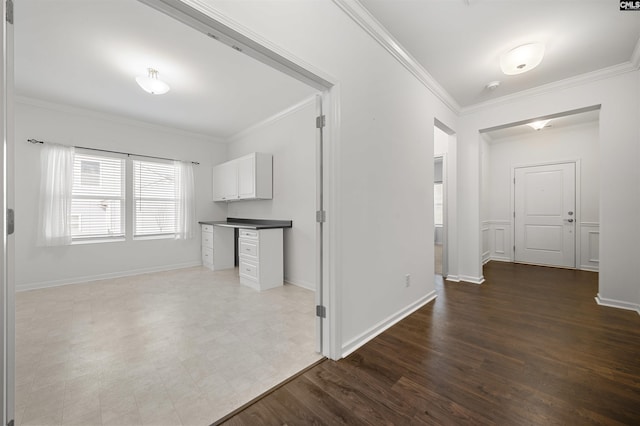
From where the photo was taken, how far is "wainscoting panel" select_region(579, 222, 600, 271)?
461 centimetres

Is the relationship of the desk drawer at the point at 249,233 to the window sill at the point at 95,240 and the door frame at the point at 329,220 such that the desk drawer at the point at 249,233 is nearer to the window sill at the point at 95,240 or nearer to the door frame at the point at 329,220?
the door frame at the point at 329,220

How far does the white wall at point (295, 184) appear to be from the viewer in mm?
3807

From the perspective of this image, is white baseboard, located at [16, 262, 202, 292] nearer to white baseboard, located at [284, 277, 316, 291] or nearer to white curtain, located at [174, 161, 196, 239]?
white curtain, located at [174, 161, 196, 239]

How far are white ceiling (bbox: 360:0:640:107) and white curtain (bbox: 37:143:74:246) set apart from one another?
4842 mm

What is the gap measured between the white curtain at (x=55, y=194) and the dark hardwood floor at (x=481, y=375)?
14.5 feet

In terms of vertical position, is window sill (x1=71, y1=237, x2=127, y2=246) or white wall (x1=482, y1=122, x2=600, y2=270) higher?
white wall (x1=482, y1=122, x2=600, y2=270)

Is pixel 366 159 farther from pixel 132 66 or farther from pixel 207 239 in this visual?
pixel 207 239

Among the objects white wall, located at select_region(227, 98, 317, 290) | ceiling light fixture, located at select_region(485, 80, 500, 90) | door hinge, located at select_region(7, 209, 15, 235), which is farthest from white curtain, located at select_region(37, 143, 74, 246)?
ceiling light fixture, located at select_region(485, 80, 500, 90)

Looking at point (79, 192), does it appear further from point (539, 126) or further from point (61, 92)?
point (539, 126)

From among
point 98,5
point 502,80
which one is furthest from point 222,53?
point 502,80

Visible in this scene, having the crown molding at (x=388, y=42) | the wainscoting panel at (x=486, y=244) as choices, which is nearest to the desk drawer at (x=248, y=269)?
the crown molding at (x=388, y=42)

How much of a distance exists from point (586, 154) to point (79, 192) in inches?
357

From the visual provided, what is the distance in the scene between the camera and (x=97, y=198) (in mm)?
4312

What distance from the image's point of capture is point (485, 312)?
2.77 meters
